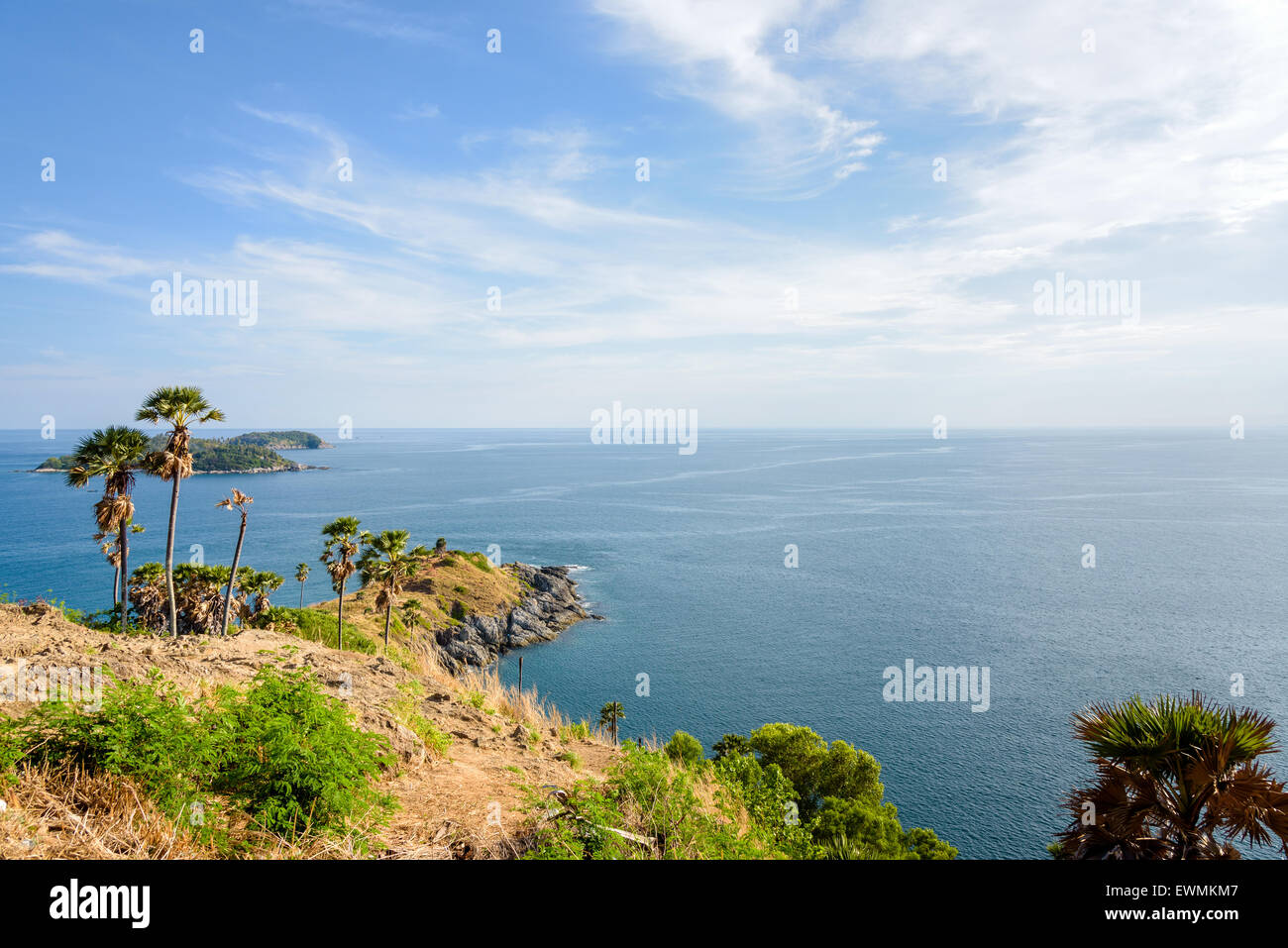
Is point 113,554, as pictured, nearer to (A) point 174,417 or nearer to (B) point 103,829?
(A) point 174,417

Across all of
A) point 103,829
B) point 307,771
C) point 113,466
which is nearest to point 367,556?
point 113,466

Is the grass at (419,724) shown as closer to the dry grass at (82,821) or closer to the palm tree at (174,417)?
the dry grass at (82,821)

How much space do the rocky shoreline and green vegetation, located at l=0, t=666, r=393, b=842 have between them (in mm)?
48582

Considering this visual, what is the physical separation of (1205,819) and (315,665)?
580 inches

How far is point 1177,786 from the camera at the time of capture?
7.17 metres

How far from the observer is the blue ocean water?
44.9 meters

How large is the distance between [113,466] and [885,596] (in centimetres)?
6946

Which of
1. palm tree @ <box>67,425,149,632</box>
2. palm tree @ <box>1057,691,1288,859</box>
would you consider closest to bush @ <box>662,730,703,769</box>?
palm tree @ <box>67,425,149,632</box>

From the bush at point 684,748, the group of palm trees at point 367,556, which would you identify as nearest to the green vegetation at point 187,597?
the group of palm trees at point 367,556

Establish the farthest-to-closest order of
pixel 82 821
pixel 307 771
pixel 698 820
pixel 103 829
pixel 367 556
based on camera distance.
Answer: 1. pixel 367 556
2. pixel 698 820
3. pixel 307 771
4. pixel 103 829
5. pixel 82 821

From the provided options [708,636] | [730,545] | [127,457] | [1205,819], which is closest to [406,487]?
[730,545]

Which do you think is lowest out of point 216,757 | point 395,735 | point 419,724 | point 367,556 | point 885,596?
point 885,596
